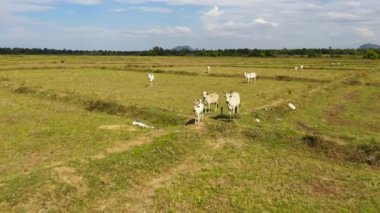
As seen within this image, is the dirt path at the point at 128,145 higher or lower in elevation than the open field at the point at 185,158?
higher

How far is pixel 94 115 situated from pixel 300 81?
2379 cm

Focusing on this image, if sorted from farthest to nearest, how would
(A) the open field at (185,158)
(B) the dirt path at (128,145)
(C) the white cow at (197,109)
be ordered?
(C) the white cow at (197,109) < (B) the dirt path at (128,145) < (A) the open field at (185,158)

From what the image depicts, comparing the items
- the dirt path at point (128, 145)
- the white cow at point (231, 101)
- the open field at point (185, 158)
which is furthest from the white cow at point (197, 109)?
the white cow at point (231, 101)

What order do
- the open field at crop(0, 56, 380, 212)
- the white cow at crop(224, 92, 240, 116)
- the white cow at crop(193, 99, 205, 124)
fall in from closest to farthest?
1. the open field at crop(0, 56, 380, 212)
2. the white cow at crop(193, 99, 205, 124)
3. the white cow at crop(224, 92, 240, 116)

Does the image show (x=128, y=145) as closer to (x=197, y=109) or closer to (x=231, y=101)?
(x=197, y=109)

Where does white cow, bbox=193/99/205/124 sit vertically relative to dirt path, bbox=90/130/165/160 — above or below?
above

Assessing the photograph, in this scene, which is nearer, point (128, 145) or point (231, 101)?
point (128, 145)

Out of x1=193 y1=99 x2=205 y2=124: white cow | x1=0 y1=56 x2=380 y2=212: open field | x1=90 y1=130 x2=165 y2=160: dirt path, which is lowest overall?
x1=0 y1=56 x2=380 y2=212: open field

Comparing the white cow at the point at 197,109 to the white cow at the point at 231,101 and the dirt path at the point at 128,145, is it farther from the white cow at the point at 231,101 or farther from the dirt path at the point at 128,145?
the white cow at the point at 231,101

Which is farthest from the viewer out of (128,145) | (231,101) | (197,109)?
(231,101)

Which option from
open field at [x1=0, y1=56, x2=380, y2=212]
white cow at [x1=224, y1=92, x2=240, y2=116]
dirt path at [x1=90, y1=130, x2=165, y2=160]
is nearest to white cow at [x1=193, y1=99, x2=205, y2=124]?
open field at [x1=0, y1=56, x2=380, y2=212]

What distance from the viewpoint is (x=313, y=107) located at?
2536 centimetres

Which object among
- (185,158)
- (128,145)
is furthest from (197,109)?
(128,145)

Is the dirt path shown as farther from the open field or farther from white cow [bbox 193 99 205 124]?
white cow [bbox 193 99 205 124]
